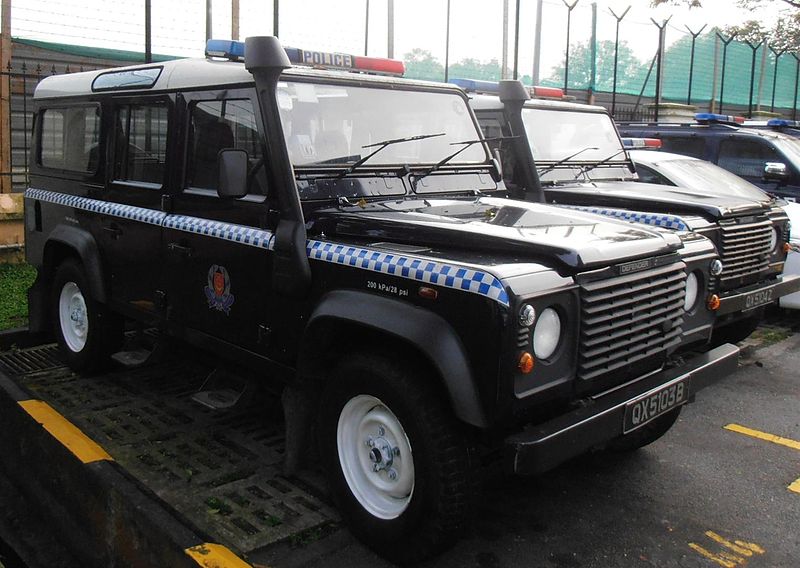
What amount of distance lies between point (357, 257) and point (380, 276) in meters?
0.18

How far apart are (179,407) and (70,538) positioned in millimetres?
1233

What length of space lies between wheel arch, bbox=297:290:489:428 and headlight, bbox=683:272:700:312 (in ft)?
5.61

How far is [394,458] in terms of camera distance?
3.27 metres

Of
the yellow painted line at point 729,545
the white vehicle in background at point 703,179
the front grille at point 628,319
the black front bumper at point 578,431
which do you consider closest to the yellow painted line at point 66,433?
the black front bumper at point 578,431

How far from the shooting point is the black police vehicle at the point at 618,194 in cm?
572

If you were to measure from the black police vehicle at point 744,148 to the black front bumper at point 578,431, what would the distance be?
19.8 ft

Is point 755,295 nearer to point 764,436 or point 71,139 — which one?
point 764,436

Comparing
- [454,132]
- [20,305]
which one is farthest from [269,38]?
[20,305]

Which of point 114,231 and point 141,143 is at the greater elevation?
point 141,143

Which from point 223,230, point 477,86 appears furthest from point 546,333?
point 477,86

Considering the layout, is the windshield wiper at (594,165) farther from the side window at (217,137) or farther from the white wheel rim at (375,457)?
the white wheel rim at (375,457)

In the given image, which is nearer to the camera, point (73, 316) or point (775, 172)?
point (73, 316)

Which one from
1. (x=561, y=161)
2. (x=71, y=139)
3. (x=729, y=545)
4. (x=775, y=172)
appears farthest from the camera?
(x=775, y=172)

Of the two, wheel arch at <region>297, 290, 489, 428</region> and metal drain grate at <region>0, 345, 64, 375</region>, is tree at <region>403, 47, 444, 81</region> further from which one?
wheel arch at <region>297, 290, 489, 428</region>
